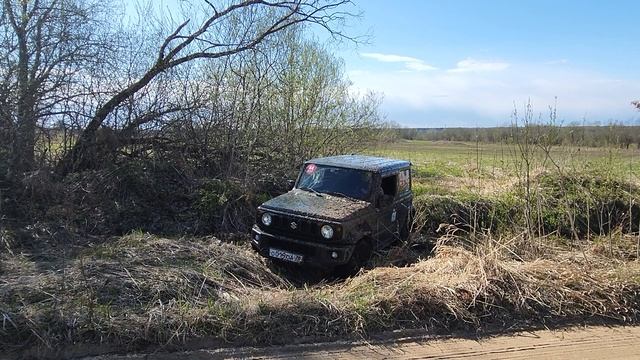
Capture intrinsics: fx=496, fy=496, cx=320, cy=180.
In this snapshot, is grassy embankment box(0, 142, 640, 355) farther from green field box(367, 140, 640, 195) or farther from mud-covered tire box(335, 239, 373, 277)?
green field box(367, 140, 640, 195)

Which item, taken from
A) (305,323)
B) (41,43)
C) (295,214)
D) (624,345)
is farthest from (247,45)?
(624,345)

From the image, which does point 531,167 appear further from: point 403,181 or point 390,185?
point 390,185

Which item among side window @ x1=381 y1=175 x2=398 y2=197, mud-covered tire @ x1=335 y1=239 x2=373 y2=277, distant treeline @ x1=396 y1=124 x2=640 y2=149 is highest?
distant treeline @ x1=396 y1=124 x2=640 y2=149

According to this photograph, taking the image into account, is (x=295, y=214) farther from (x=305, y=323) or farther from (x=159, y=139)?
(x=159, y=139)

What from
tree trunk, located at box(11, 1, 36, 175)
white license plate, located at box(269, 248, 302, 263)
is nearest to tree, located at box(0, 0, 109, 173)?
tree trunk, located at box(11, 1, 36, 175)

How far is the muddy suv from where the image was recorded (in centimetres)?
714

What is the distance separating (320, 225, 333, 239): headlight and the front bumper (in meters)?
0.14

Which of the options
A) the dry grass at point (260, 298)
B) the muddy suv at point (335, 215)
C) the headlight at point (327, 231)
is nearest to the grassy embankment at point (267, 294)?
the dry grass at point (260, 298)

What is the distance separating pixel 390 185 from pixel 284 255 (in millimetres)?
2375

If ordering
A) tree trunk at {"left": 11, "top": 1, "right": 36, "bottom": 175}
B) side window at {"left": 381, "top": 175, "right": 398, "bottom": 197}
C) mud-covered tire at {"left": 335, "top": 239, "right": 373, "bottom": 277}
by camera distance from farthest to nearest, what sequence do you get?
tree trunk at {"left": 11, "top": 1, "right": 36, "bottom": 175}
side window at {"left": 381, "top": 175, "right": 398, "bottom": 197}
mud-covered tire at {"left": 335, "top": 239, "right": 373, "bottom": 277}

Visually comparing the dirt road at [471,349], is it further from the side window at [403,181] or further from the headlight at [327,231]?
the side window at [403,181]

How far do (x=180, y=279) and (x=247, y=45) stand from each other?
28.1 ft

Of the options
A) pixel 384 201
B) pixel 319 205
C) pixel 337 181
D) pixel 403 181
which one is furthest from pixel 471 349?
Answer: pixel 403 181

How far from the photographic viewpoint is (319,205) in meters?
7.57
